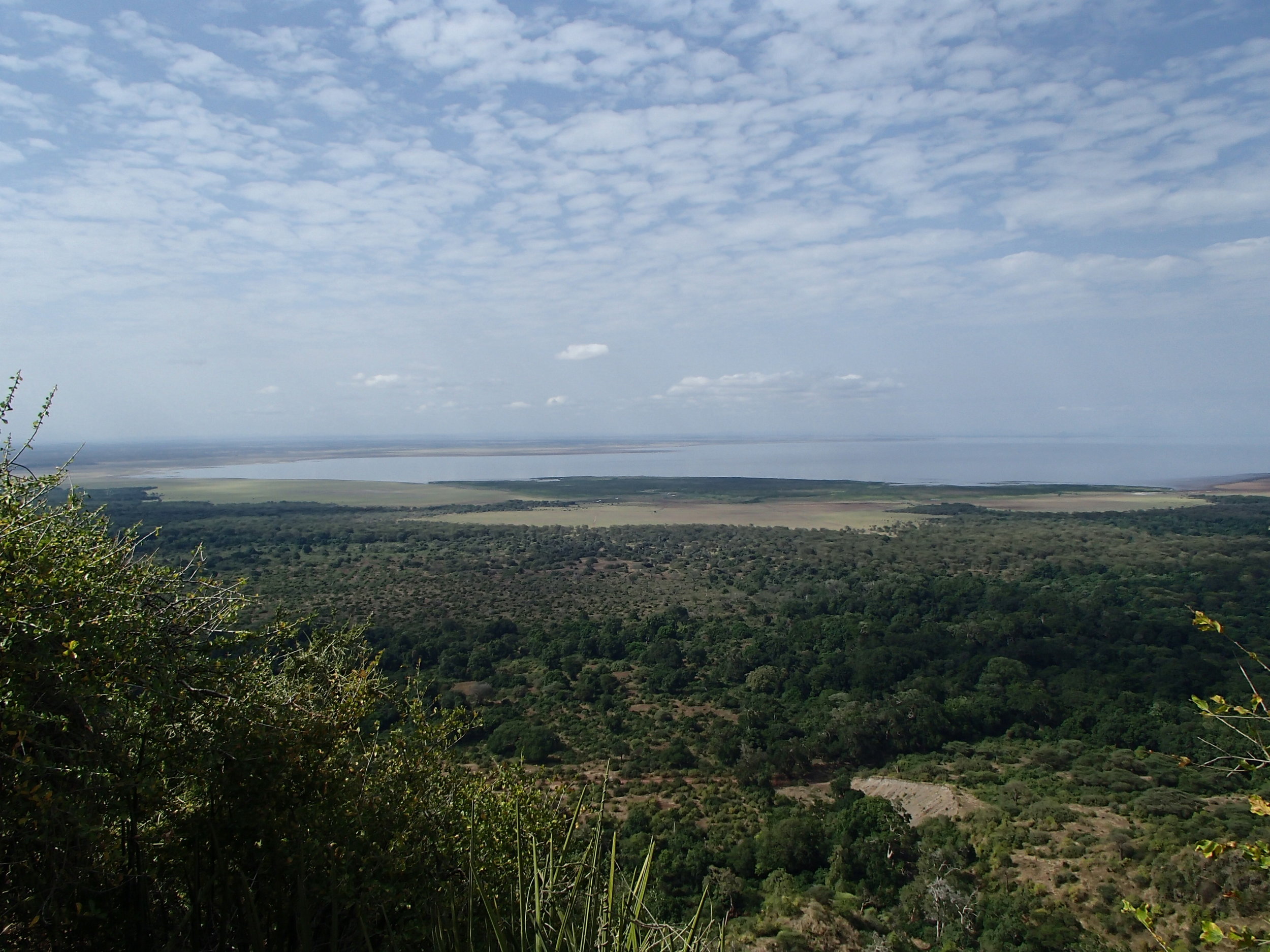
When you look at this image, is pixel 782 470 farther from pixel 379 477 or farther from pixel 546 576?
pixel 546 576

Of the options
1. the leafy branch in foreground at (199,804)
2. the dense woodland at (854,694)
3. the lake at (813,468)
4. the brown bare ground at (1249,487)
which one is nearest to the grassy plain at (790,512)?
the brown bare ground at (1249,487)

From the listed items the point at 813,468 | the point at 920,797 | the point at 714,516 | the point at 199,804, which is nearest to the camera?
the point at 199,804

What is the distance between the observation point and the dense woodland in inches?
532

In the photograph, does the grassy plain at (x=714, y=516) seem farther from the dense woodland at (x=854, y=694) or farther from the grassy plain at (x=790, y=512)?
the dense woodland at (x=854, y=694)

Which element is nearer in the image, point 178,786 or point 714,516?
point 178,786

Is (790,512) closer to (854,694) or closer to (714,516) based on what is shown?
(714,516)

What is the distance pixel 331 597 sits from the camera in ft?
121

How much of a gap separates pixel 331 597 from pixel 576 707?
61.2ft

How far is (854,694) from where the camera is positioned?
82.9 ft

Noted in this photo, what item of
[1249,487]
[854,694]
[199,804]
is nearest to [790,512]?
[854,694]

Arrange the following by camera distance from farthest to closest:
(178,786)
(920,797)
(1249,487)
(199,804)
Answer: (1249,487), (920,797), (199,804), (178,786)

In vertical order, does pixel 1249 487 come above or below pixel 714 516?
above

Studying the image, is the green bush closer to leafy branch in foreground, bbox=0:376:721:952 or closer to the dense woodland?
leafy branch in foreground, bbox=0:376:721:952

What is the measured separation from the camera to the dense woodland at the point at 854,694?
44.4 feet
